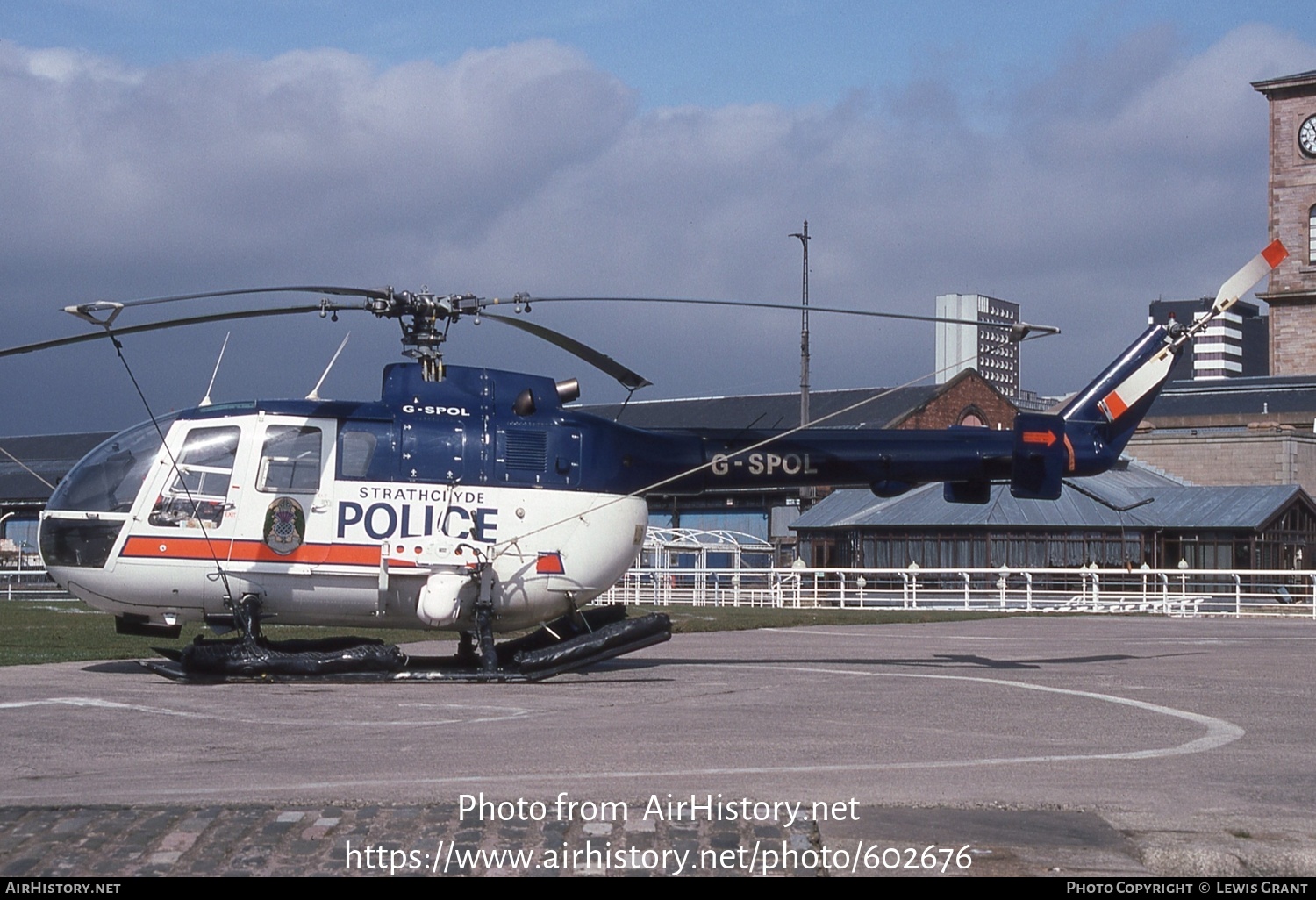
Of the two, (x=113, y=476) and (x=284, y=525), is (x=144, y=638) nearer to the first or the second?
(x=113, y=476)

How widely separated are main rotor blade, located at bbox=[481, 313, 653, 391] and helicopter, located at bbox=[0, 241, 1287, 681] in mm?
30

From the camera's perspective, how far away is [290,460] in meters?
15.8

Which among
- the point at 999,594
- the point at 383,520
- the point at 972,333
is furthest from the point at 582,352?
the point at 972,333

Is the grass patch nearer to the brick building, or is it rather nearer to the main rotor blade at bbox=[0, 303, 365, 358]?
the main rotor blade at bbox=[0, 303, 365, 358]

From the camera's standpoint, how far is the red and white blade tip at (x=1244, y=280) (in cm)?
1727

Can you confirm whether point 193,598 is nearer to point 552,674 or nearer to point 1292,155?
point 552,674

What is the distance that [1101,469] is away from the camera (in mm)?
18453

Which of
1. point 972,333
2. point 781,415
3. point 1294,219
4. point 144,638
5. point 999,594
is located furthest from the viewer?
point 972,333

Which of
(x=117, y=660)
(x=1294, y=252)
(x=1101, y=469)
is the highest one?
(x=1294, y=252)

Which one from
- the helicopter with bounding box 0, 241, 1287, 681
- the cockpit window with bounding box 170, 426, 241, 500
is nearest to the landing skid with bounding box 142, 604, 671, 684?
the helicopter with bounding box 0, 241, 1287, 681

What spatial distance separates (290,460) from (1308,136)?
10358 cm

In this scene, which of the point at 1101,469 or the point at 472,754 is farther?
the point at 1101,469

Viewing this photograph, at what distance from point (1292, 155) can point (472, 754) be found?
4232 inches
